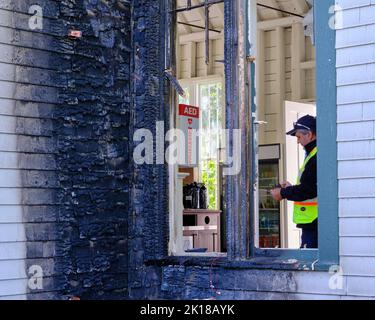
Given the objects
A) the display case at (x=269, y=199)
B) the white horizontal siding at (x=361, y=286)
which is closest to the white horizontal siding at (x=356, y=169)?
the white horizontal siding at (x=361, y=286)

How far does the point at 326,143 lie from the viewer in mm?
5684

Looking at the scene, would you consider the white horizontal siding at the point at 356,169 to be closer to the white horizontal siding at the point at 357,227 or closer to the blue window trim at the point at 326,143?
the blue window trim at the point at 326,143

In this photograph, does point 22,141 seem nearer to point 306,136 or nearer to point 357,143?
point 306,136

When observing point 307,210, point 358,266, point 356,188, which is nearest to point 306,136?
point 307,210

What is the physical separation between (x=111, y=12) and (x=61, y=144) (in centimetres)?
133

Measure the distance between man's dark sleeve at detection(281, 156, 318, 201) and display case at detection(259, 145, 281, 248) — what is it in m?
6.26

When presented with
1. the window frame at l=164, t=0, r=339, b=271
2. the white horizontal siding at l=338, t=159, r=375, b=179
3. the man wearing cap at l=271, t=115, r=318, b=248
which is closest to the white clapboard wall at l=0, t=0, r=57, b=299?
the window frame at l=164, t=0, r=339, b=271

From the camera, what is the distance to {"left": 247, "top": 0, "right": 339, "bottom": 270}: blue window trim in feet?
18.4

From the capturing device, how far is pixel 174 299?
21.3 feet

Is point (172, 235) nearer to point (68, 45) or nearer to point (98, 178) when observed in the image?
point (98, 178)

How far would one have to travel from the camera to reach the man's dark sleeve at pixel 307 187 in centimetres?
617

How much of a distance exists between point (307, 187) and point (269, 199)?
679cm

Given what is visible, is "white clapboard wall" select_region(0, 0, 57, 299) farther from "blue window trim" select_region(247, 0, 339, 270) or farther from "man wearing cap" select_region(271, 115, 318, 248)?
"blue window trim" select_region(247, 0, 339, 270)

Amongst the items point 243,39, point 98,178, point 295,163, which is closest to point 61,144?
point 98,178
